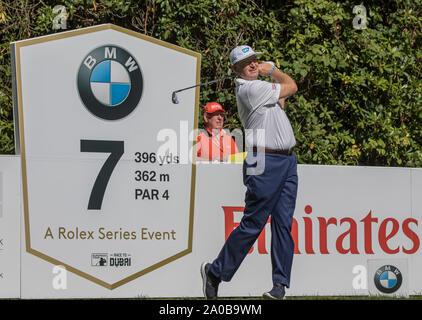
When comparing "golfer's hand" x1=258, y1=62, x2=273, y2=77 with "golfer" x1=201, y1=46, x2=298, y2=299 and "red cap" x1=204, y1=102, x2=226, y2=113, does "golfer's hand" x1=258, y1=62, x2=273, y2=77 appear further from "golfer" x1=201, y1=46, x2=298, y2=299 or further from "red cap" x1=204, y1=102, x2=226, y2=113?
"red cap" x1=204, y1=102, x2=226, y2=113

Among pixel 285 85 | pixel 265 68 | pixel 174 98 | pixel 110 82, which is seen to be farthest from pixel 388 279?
pixel 110 82

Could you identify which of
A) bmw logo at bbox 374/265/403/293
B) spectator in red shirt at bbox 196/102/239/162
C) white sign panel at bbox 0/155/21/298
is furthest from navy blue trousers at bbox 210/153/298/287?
white sign panel at bbox 0/155/21/298

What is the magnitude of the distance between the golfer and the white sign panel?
1.59 m

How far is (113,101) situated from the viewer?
6.55 metres

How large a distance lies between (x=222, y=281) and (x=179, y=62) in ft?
6.45

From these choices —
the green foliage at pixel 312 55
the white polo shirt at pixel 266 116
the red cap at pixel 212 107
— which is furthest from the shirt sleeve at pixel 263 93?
the green foliage at pixel 312 55

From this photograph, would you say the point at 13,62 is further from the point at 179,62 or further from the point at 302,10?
the point at 302,10

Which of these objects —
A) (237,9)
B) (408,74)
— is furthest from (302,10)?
(408,74)

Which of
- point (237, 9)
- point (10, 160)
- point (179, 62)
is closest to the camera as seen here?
point (10, 160)

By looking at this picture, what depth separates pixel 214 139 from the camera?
730 centimetres

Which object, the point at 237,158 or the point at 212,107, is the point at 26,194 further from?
the point at 212,107

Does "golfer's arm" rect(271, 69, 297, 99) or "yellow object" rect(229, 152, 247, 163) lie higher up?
"golfer's arm" rect(271, 69, 297, 99)

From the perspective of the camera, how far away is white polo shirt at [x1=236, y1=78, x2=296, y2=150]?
6.27 m

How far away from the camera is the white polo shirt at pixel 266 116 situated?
20.6ft
